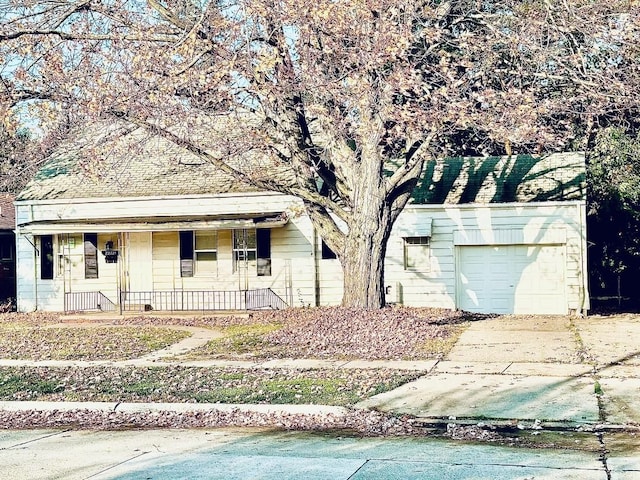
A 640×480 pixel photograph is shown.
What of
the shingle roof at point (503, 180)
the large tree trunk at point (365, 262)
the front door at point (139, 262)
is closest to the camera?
the large tree trunk at point (365, 262)

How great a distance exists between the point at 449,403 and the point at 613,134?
18.6 meters

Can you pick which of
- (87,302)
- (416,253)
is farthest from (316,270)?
(87,302)

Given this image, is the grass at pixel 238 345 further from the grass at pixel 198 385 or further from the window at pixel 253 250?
the window at pixel 253 250

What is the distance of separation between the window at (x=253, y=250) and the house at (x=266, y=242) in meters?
0.03

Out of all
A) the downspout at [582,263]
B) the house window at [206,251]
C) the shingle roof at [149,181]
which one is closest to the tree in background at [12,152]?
the shingle roof at [149,181]

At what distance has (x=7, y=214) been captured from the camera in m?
32.9

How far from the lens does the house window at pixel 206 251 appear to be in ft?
79.2

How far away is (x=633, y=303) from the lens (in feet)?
86.6

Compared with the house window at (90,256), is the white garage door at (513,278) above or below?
below

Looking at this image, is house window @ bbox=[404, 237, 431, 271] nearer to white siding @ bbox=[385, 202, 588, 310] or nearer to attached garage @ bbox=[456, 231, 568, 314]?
white siding @ bbox=[385, 202, 588, 310]

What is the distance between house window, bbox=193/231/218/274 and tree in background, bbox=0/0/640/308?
7412 millimetres

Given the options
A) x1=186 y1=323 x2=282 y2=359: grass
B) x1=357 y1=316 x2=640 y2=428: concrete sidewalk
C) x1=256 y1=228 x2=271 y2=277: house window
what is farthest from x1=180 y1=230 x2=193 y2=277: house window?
x1=357 y1=316 x2=640 y2=428: concrete sidewalk

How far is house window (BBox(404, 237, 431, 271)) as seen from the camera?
22.6 m

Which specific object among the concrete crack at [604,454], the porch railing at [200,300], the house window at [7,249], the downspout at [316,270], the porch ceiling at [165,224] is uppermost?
the porch ceiling at [165,224]
